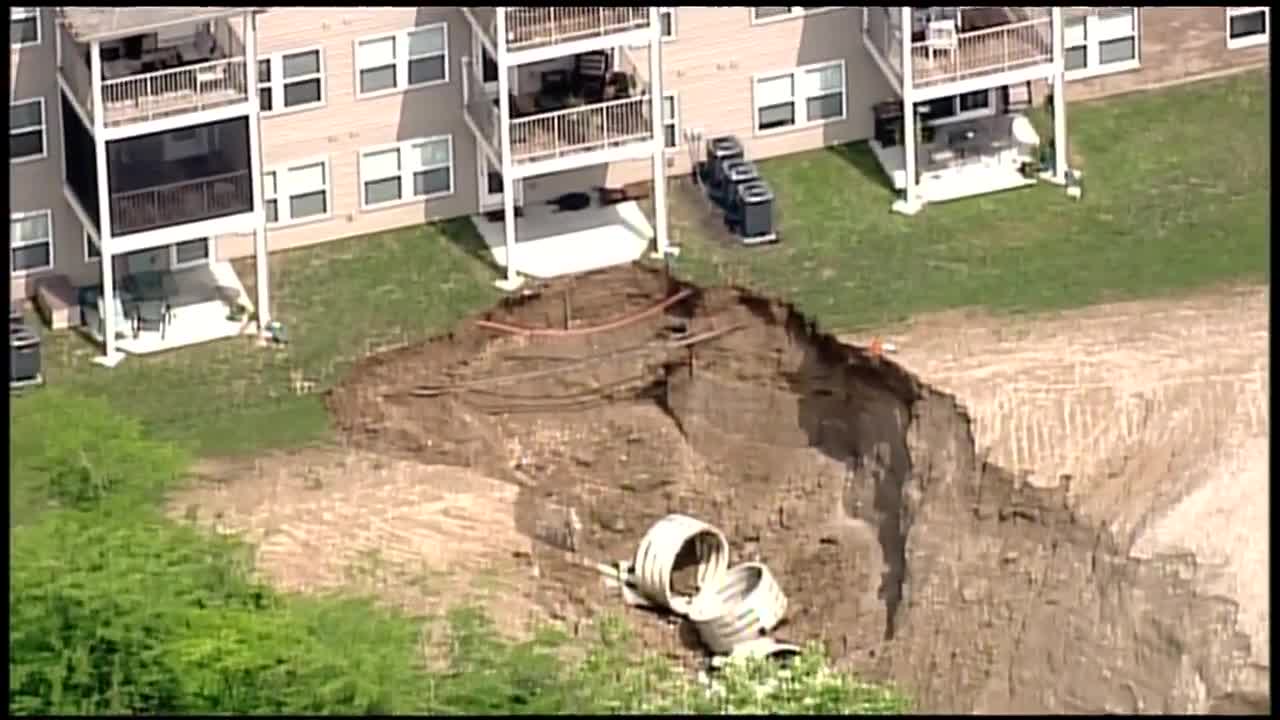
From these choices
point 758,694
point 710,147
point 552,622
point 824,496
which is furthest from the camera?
point 710,147

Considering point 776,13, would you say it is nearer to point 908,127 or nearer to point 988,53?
point 908,127

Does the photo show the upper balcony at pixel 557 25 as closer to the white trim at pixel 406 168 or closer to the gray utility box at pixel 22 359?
the white trim at pixel 406 168

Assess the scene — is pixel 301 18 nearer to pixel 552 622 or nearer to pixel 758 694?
pixel 552 622

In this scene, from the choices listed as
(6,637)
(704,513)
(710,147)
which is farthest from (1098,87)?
(6,637)

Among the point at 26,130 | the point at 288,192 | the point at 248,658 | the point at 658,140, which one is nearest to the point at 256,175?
the point at 288,192

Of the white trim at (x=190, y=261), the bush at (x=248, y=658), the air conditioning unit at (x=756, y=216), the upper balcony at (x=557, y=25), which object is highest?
the upper balcony at (x=557, y=25)

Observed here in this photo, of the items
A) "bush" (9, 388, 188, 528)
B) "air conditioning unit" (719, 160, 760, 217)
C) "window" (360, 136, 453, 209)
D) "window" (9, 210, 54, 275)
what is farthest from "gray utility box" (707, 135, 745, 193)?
"bush" (9, 388, 188, 528)

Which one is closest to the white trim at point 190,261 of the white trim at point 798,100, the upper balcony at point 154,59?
the upper balcony at point 154,59
